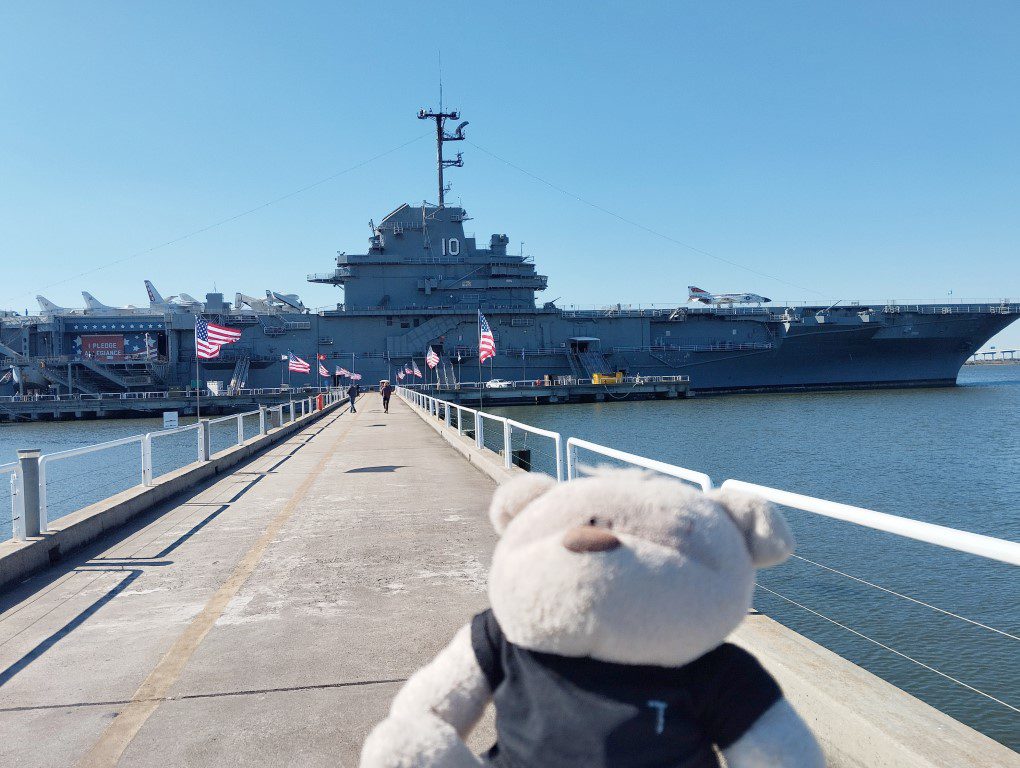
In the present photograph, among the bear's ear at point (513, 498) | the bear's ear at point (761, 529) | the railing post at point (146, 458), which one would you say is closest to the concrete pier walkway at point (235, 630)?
the railing post at point (146, 458)

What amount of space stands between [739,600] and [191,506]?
1095cm

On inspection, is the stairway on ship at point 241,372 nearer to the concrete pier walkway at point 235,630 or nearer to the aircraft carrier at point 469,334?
the aircraft carrier at point 469,334

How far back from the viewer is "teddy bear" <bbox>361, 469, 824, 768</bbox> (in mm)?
1883

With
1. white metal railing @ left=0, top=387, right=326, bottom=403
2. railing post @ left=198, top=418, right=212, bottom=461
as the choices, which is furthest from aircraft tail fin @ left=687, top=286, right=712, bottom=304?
railing post @ left=198, top=418, right=212, bottom=461

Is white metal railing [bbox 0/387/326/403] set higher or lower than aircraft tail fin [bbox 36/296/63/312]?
lower

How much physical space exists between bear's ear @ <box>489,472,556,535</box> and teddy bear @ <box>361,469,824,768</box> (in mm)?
55

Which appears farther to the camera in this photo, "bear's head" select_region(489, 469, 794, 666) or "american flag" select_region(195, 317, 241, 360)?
"american flag" select_region(195, 317, 241, 360)

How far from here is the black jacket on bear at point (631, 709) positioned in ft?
6.52

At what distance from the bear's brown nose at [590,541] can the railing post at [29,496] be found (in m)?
7.83

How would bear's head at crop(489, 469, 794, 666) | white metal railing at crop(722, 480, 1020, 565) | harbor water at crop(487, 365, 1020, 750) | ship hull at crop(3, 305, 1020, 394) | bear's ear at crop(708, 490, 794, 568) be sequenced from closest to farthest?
bear's head at crop(489, 469, 794, 666), bear's ear at crop(708, 490, 794, 568), white metal railing at crop(722, 480, 1020, 565), harbor water at crop(487, 365, 1020, 750), ship hull at crop(3, 305, 1020, 394)

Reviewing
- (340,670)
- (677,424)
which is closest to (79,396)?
(677,424)

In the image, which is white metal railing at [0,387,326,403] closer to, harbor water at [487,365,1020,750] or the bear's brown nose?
harbor water at [487,365,1020,750]

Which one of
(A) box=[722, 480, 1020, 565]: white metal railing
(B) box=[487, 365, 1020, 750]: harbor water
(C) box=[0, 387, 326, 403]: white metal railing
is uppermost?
(A) box=[722, 480, 1020, 565]: white metal railing

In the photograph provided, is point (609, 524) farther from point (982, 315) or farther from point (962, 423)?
point (982, 315)
